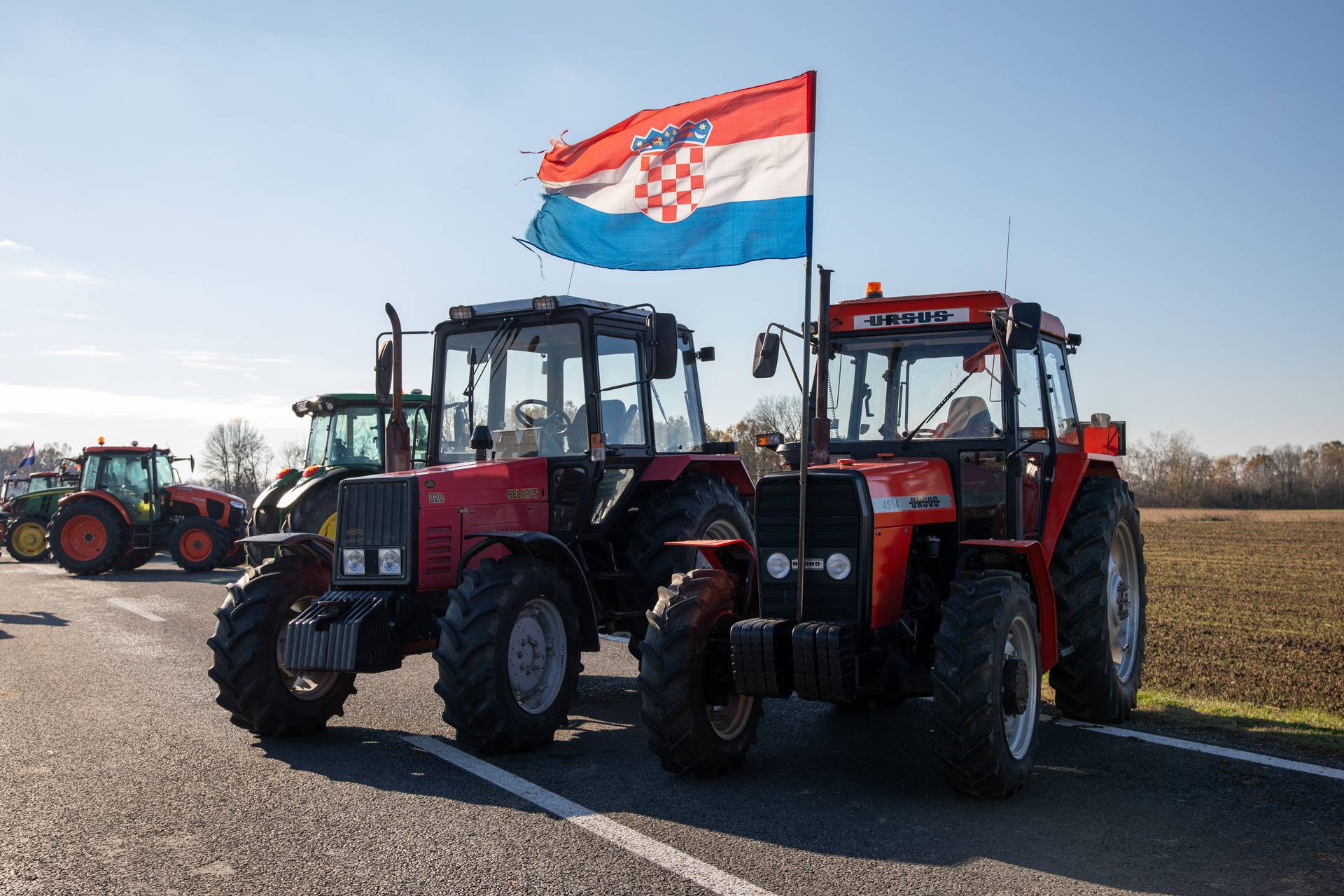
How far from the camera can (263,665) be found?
662 cm

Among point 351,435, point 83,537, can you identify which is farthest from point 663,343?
point 83,537

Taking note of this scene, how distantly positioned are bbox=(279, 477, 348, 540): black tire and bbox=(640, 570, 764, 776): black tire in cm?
896

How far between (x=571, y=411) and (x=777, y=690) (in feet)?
10.1

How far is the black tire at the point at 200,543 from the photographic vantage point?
2038 centimetres

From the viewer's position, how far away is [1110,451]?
845cm

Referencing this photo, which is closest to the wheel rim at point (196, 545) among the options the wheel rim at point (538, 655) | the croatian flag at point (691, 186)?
the croatian flag at point (691, 186)

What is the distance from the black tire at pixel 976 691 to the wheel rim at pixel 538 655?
2.37 m

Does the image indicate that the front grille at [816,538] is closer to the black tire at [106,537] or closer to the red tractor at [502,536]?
the red tractor at [502,536]

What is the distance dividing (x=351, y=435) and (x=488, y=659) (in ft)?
34.5

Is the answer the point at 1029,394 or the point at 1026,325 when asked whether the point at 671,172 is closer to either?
the point at 1026,325

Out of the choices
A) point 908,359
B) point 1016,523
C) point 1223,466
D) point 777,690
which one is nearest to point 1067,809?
point 777,690

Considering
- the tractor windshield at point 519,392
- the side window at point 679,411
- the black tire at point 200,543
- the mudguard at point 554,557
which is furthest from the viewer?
the black tire at point 200,543

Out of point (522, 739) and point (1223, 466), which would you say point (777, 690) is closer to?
point (522, 739)

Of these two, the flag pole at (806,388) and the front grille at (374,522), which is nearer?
the flag pole at (806,388)
